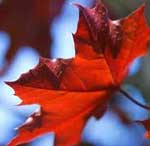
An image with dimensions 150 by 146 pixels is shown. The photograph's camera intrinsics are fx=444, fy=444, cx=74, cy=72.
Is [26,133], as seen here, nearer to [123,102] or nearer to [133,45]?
[133,45]

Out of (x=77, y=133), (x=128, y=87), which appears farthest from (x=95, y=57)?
(x=128, y=87)

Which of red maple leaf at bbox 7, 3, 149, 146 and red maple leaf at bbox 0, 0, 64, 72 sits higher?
red maple leaf at bbox 7, 3, 149, 146

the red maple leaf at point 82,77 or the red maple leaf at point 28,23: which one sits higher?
the red maple leaf at point 82,77

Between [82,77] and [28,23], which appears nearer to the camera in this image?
[82,77]

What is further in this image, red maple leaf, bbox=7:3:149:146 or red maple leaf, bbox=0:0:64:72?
red maple leaf, bbox=0:0:64:72
